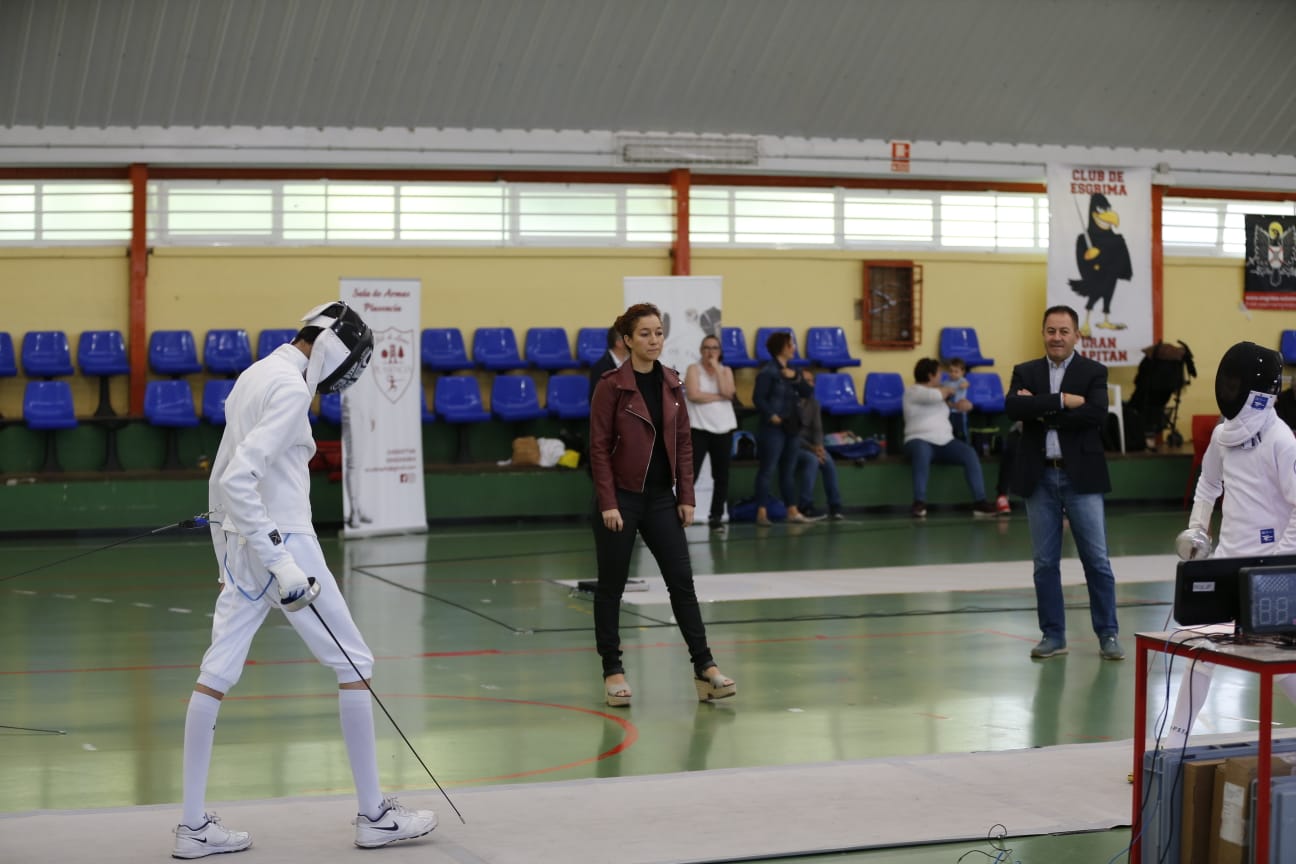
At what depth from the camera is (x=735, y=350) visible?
16.3 m

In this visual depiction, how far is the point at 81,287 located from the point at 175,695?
9.79 meters

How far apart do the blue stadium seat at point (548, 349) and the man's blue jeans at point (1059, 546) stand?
28.9 feet

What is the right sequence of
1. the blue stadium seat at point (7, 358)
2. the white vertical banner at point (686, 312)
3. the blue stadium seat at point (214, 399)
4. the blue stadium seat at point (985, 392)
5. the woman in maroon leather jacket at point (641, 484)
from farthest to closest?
1. the blue stadium seat at point (985, 392)
2. the blue stadium seat at point (214, 399)
3. the blue stadium seat at point (7, 358)
4. the white vertical banner at point (686, 312)
5. the woman in maroon leather jacket at point (641, 484)

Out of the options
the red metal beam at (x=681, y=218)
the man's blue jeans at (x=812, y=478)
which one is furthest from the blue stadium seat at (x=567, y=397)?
the man's blue jeans at (x=812, y=478)

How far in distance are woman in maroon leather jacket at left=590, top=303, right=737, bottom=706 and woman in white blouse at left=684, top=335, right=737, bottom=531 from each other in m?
6.97

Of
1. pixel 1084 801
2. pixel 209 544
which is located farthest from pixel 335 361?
pixel 209 544

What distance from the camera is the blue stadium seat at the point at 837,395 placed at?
16391 mm

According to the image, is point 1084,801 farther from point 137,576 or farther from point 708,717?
point 137,576

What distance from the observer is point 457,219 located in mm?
16297

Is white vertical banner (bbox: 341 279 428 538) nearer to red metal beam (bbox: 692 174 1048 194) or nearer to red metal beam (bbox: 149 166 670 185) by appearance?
red metal beam (bbox: 149 166 670 185)

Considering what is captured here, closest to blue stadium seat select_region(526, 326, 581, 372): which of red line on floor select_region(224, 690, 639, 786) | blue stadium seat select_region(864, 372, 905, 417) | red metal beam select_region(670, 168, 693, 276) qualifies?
red metal beam select_region(670, 168, 693, 276)

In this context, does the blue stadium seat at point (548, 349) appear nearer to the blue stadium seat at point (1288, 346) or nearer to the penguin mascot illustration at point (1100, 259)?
the penguin mascot illustration at point (1100, 259)

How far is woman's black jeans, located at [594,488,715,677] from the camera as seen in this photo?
6461 millimetres

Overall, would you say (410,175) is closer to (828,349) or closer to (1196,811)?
(828,349)
